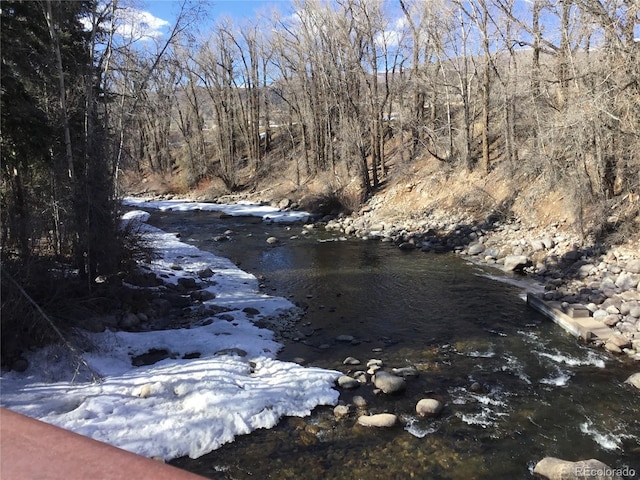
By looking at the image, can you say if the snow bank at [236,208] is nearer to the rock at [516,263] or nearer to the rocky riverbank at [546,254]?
the rocky riverbank at [546,254]

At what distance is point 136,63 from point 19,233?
660cm

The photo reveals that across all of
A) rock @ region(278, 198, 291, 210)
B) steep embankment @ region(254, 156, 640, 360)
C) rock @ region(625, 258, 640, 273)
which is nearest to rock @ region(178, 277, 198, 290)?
steep embankment @ region(254, 156, 640, 360)

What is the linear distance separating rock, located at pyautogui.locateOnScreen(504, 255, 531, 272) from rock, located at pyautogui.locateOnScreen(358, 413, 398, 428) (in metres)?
8.55

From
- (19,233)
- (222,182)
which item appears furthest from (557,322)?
(222,182)

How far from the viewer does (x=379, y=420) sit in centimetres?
627

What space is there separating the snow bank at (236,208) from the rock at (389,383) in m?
16.4

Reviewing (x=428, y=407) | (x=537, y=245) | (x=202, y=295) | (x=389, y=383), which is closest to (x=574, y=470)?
(x=428, y=407)

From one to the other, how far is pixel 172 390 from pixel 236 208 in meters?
21.9

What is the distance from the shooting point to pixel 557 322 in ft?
32.1

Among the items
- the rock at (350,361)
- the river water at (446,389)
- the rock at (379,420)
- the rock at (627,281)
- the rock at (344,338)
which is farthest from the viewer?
the rock at (627,281)

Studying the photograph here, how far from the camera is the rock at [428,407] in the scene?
256 inches

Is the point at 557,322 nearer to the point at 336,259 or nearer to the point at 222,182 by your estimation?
the point at 336,259

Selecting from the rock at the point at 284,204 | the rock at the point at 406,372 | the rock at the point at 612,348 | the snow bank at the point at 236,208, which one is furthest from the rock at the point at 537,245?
the rock at the point at 284,204

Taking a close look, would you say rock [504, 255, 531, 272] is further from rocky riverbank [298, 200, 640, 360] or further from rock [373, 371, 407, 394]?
rock [373, 371, 407, 394]
